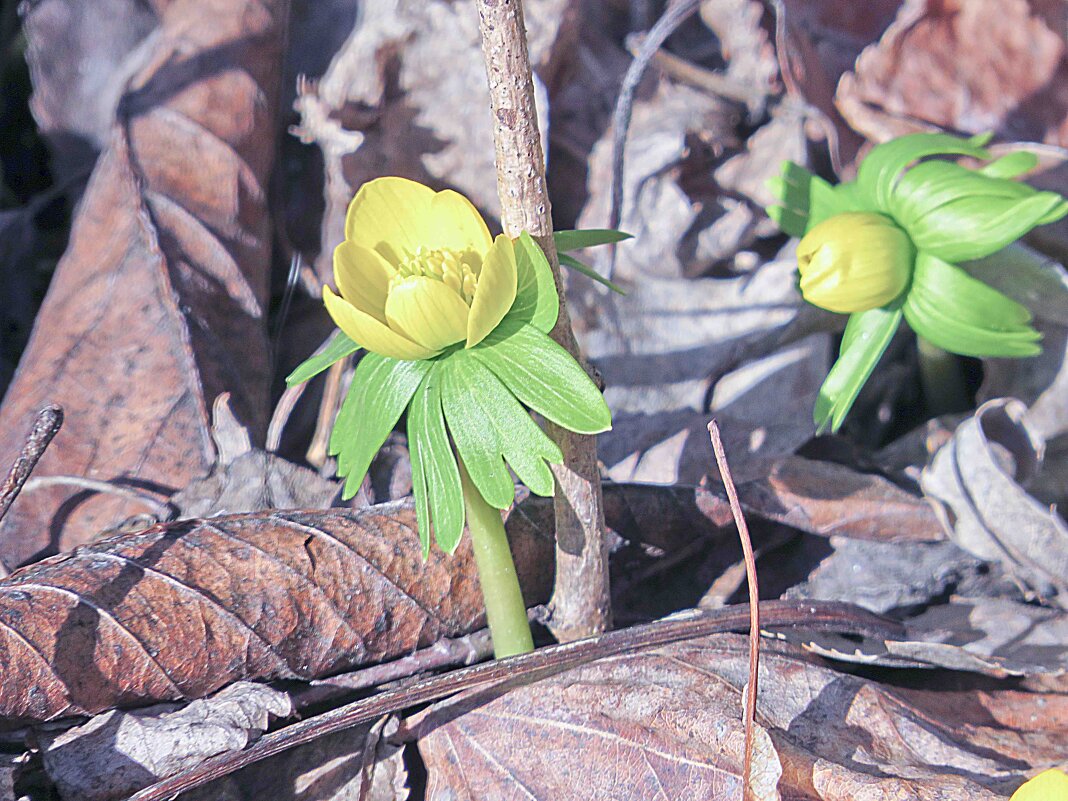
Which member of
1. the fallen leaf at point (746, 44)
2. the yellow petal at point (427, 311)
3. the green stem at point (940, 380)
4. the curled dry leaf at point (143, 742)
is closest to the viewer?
the yellow petal at point (427, 311)

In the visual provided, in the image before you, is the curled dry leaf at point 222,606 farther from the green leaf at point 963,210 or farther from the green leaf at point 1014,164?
A: the green leaf at point 1014,164

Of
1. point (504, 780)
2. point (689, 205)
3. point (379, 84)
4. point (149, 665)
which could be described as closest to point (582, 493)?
point (504, 780)

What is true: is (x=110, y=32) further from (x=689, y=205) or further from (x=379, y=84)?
(x=689, y=205)

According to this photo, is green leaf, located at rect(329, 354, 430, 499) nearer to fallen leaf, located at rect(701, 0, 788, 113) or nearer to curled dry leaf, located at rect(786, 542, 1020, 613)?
curled dry leaf, located at rect(786, 542, 1020, 613)

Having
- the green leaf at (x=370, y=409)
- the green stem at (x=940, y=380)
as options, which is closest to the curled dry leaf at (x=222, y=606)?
the green leaf at (x=370, y=409)

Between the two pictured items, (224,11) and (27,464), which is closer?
(27,464)

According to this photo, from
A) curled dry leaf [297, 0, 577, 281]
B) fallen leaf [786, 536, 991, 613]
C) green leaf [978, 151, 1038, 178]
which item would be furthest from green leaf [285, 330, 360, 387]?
green leaf [978, 151, 1038, 178]

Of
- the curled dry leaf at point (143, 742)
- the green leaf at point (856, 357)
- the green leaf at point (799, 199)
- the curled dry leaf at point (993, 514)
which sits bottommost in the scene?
the curled dry leaf at point (993, 514)
